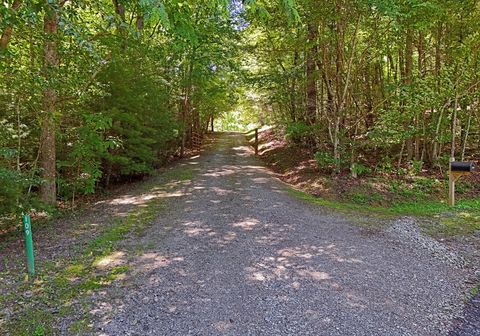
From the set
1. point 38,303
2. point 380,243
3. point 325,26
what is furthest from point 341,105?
point 38,303

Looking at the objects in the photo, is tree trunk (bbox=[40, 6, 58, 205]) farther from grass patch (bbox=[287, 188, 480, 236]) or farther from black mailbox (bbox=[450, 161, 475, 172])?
black mailbox (bbox=[450, 161, 475, 172])

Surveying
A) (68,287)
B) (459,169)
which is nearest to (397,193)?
(459,169)

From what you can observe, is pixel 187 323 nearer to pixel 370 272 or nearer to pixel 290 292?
pixel 290 292

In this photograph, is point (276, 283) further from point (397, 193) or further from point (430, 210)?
point (397, 193)

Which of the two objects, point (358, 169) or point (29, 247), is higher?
point (358, 169)

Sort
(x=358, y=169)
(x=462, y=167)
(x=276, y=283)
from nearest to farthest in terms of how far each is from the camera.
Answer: (x=276, y=283) → (x=462, y=167) → (x=358, y=169)

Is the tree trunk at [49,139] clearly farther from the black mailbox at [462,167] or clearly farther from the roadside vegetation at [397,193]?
the black mailbox at [462,167]

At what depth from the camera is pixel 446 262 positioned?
178 inches

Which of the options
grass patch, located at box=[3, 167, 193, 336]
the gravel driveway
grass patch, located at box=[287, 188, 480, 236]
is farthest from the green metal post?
grass patch, located at box=[287, 188, 480, 236]

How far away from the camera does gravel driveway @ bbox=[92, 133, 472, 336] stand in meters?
3.02

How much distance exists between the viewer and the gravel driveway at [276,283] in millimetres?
3021

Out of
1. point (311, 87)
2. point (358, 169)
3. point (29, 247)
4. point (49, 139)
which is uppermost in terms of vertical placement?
point (311, 87)

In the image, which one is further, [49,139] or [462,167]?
[462,167]

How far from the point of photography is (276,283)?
3740 mm
